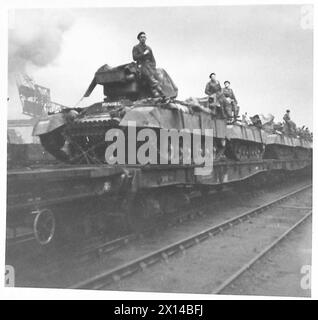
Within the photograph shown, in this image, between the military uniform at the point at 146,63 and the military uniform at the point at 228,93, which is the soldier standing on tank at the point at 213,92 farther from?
the military uniform at the point at 146,63

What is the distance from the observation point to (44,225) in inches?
207

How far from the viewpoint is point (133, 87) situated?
28.9 feet

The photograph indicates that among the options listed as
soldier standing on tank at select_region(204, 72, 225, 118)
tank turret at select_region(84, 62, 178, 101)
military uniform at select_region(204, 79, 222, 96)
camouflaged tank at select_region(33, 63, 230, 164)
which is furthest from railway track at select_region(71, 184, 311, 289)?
military uniform at select_region(204, 79, 222, 96)

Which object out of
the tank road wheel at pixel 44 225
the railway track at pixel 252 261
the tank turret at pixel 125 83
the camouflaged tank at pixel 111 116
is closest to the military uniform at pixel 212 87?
the camouflaged tank at pixel 111 116

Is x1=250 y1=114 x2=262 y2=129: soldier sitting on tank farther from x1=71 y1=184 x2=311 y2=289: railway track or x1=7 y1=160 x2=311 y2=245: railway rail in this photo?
x1=7 y1=160 x2=311 y2=245: railway rail

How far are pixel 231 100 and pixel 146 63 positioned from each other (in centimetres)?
380

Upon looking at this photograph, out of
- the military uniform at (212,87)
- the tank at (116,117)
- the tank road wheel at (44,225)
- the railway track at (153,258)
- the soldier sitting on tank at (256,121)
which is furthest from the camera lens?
the soldier sitting on tank at (256,121)

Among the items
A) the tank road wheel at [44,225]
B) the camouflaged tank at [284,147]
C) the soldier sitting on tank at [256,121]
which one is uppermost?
the soldier sitting on tank at [256,121]

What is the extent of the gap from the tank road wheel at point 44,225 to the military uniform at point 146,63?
12.8 ft

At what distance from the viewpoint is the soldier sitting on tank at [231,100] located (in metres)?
10.9

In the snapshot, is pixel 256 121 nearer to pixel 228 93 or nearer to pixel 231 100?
pixel 231 100

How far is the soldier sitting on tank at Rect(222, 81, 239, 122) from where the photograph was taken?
35.7 feet

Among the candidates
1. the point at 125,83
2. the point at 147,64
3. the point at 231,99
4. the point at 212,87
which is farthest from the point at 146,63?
the point at 231,99
